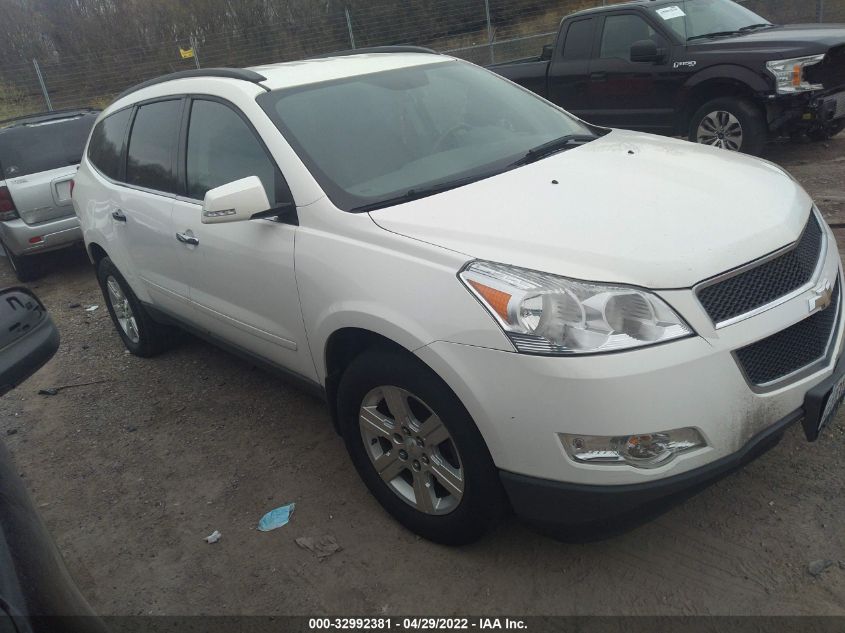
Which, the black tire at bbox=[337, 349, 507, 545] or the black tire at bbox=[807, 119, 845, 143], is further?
the black tire at bbox=[807, 119, 845, 143]

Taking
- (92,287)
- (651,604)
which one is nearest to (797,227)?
(651,604)

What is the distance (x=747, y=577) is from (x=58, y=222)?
7128 mm

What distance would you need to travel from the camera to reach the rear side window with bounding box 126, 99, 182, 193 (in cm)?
394

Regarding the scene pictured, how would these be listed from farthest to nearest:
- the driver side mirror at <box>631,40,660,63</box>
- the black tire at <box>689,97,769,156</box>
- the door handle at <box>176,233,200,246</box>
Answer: the driver side mirror at <box>631,40,660,63</box>
the black tire at <box>689,97,769,156</box>
the door handle at <box>176,233,200,246</box>

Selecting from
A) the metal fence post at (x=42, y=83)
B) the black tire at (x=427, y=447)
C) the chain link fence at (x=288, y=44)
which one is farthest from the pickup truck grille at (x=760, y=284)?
the metal fence post at (x=42, y=83)

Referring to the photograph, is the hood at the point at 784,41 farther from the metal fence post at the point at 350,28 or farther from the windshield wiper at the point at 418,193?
the metal fence post at the point at 350,28

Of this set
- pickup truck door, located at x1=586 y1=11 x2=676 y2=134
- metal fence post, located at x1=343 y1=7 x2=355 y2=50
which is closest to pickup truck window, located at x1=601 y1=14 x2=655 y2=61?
pickup truck door, located at x1=586 y1=11 x2=676 y2=134

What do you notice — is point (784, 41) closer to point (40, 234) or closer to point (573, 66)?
point (573, 66)

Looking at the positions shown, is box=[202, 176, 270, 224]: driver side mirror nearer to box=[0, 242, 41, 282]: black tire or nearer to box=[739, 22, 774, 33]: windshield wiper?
box=[0, 242, 41, 282]: black tire

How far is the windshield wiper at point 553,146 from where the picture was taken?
3.22 m

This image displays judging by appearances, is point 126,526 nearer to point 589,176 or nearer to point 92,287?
point 589,176

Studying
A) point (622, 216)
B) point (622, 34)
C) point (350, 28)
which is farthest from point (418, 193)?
point (350, 28)

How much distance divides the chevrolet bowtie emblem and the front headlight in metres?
0.58

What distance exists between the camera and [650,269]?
88.0 inches
